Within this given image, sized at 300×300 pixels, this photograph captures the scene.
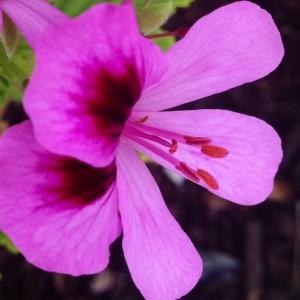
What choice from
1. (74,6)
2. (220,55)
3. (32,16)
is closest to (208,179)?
(220,55)

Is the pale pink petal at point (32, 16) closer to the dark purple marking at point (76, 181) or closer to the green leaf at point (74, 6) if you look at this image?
the dark purple marking at point (76, 181)

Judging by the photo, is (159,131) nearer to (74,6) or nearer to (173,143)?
(173,143)

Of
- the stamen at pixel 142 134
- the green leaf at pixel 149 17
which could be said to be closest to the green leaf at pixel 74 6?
the green leaf at pixel 149 17

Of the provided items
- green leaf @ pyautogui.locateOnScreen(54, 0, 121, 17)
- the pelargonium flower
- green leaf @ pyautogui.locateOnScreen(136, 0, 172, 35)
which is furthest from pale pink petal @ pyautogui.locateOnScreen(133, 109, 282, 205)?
green leaf @ pyautogui.locateOnScreen(54, 0, 121, 17)

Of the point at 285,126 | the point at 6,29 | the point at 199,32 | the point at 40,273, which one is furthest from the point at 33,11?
the point at 285,126

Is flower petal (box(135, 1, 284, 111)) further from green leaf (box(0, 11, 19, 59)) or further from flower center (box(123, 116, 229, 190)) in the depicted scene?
green leaf (box(0, 11, 19, 59))
